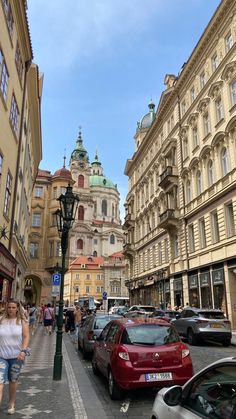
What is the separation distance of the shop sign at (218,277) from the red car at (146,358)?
58.1ft

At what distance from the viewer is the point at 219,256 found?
2527 centimetres

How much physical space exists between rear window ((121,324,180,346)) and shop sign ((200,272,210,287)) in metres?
19.8

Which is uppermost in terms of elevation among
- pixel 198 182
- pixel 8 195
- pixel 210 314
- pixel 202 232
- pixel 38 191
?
pixel 38 191

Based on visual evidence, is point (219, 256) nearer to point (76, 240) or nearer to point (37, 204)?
point (37, 204)

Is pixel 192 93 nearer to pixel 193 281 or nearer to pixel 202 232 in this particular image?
pixel 202 232

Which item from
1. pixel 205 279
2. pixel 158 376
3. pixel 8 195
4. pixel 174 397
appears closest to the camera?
pixel 174 397

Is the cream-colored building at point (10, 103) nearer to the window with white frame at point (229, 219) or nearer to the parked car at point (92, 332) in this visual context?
the parked car at point (92, 332)

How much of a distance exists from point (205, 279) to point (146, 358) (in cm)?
2128

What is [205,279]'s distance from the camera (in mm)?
27500

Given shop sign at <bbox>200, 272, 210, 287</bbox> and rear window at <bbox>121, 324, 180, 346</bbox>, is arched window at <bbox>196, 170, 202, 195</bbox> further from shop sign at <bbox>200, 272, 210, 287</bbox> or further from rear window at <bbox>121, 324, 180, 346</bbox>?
rear window at <bbox>121, 324, 180, 346</bbox>

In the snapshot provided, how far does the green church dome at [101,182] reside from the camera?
446 ft

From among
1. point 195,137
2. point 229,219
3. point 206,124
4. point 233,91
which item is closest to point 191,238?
point 229,219

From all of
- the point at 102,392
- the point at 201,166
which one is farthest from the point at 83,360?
the point at 201,166

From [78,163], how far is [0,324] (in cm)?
11601
